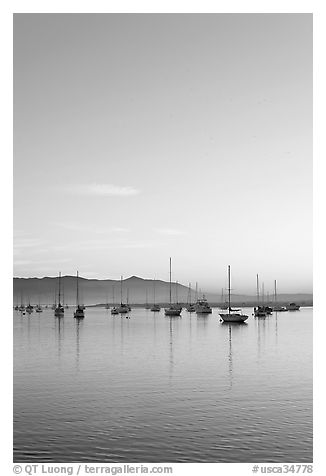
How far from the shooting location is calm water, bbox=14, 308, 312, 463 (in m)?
9.73

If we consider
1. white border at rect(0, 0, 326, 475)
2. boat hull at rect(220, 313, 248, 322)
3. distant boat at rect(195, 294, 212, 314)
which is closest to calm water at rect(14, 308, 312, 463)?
white border at rect(0, 0, 326, 475)

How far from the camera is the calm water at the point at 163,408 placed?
973 centimetres

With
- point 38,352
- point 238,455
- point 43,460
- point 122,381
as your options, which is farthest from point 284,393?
point 38,352

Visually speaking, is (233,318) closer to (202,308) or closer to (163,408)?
(202,308)

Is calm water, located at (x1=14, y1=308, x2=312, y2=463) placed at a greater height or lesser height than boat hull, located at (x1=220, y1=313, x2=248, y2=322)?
greater

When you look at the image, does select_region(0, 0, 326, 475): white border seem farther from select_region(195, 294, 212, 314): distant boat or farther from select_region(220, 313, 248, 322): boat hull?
select_region(195, 294, 212, 314): distant boat

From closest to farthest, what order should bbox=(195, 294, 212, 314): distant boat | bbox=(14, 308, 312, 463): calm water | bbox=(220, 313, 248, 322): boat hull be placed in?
bbox=(14, 308, 312, 463): calm water, bbox=(220, 313, 248, 322): boat hull, bbox=(195, 294, 212, 314): distant boat
